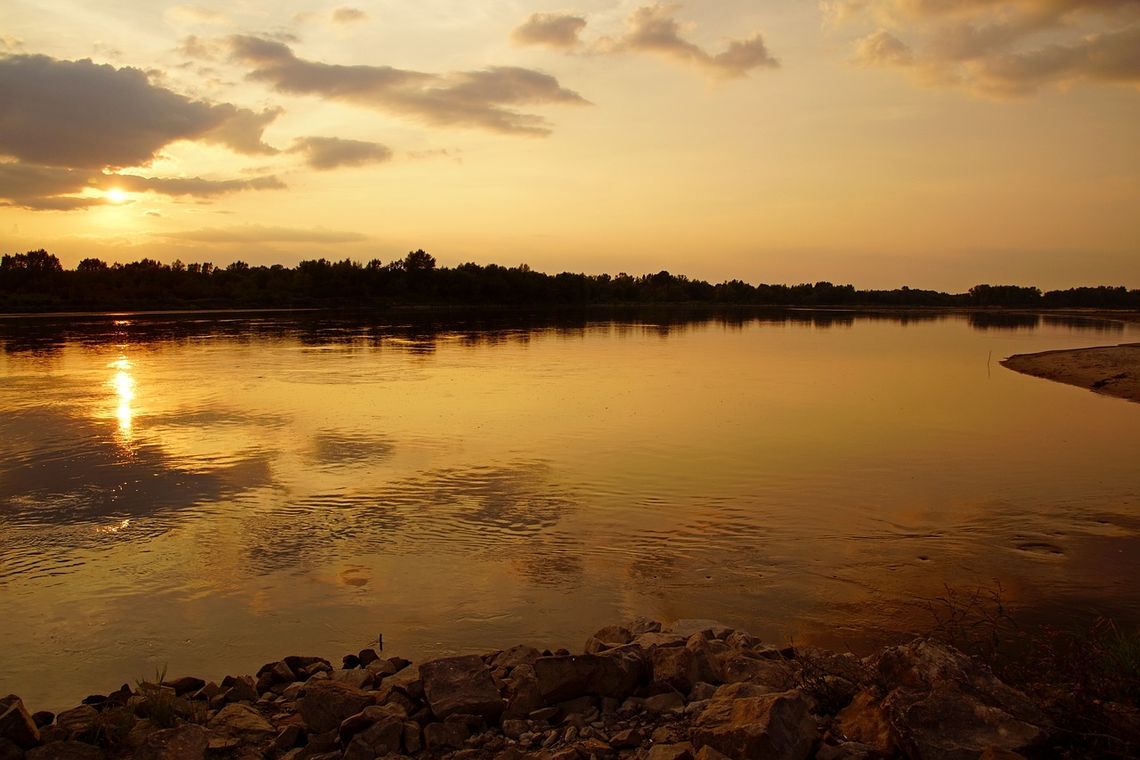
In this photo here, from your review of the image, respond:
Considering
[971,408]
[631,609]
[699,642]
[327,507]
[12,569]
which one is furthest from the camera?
[971,408]

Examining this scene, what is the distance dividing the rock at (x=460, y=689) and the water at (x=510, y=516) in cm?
182

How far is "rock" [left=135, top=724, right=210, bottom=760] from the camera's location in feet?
19.8

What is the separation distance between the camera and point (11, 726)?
6.18 m

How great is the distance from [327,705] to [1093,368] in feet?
143

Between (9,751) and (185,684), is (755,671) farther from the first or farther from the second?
(9,751)

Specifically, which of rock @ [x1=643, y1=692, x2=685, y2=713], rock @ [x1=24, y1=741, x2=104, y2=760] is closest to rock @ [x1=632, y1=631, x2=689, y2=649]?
rock @ [x1=643, y1=692, x2=685, y2=713]

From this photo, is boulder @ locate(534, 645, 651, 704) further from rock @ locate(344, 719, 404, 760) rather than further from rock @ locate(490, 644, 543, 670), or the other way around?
rock @ locate(344, 719, 404, 760)

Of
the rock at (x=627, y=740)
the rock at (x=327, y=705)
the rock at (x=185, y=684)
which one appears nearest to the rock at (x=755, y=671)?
the rock at (x=627, y=740)

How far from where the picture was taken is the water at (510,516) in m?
9.55

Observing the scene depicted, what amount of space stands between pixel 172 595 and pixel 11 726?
418 centimetres

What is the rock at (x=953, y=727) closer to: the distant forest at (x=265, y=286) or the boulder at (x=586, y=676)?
the boulder at (x=586, y=676)

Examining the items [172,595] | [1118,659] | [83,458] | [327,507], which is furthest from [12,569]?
[1118,659]

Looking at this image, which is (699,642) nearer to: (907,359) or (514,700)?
(514,700)

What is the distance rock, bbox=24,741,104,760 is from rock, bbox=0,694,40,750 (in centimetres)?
17
